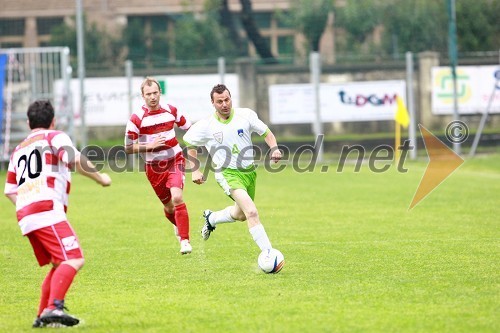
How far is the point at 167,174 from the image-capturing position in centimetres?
1216

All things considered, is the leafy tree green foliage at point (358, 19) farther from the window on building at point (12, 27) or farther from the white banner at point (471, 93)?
the window on building at point (12, 27)

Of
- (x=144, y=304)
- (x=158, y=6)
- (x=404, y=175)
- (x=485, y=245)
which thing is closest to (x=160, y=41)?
(x=158, y=6)

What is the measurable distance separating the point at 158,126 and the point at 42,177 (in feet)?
15.2

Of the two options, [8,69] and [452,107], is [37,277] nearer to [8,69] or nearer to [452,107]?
[8,69]

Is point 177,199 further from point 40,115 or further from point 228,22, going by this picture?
point 228,22

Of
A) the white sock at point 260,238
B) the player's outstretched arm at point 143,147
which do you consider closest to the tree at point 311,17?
the player's outstretched arm at point 143,147

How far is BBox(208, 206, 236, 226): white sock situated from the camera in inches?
464

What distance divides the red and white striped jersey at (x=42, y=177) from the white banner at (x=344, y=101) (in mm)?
23292

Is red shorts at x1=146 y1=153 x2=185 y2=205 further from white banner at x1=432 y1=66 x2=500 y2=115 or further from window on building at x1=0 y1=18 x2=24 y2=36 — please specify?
window on building at x1=0 y1=18 x2=24 y2=36

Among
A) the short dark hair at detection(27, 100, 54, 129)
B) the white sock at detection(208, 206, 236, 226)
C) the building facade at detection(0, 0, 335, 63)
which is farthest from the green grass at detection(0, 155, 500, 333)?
the building facade at detection(0, 0, 335, 63)

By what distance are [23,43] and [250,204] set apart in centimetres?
3282

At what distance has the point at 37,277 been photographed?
1041 cm

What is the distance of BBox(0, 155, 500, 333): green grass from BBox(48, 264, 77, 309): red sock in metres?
0.28

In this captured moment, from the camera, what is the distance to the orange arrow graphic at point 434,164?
20112 millimetres
